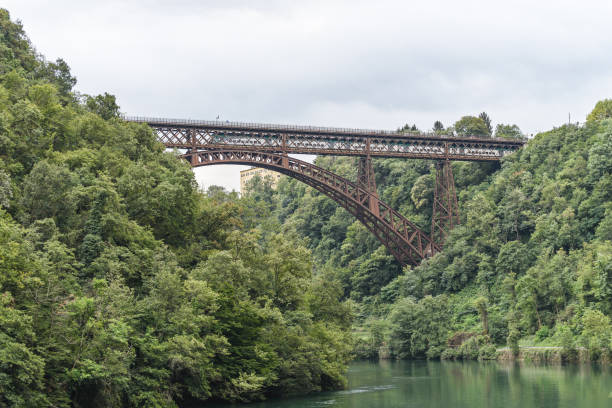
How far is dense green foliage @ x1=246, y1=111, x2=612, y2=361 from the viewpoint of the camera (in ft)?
169

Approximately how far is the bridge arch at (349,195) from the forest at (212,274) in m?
2.47

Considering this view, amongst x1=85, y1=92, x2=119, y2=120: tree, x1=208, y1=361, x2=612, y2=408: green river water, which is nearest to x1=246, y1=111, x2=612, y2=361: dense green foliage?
x1=208, y1=361, x2=612, y2=408: green river water

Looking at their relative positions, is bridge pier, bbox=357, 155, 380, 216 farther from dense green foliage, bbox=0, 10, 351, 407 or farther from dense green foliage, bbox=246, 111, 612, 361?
dense green foliage, bbox=0, 10, 351, 407

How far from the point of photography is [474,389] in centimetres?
3556

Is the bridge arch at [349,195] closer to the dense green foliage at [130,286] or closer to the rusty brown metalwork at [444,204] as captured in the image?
the rusty brown metalwork at [444,204]

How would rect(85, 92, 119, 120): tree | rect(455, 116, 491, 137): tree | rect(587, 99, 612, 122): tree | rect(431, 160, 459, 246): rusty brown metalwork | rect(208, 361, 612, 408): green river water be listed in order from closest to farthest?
rect(208, 361, 612, 408): green river water < rect(85, 92, 119, 120): tree < rect(431, 160, 459, 246): rusty brown metalwork < rect(587, 99, 612, 122): tree < rect(455, 116, 491, 137): tree

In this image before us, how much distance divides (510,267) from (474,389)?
2739 centimetres

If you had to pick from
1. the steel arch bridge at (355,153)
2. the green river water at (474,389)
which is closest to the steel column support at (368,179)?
the steel arch bridge at (355,153)

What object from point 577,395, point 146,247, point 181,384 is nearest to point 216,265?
point 146,247

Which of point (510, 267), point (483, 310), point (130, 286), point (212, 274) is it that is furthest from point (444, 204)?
point (130, 286)

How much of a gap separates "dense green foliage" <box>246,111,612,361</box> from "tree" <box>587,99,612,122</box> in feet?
1.54

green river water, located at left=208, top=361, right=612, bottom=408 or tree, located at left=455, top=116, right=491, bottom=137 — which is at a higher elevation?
tree, located at left=455, top=116, right=491, bottom=137

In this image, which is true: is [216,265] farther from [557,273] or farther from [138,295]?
[557,273]

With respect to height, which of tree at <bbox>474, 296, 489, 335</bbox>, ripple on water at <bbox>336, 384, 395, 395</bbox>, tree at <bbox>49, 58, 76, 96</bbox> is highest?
tree at <bbox>49, 58, 76, 96</bbox>
